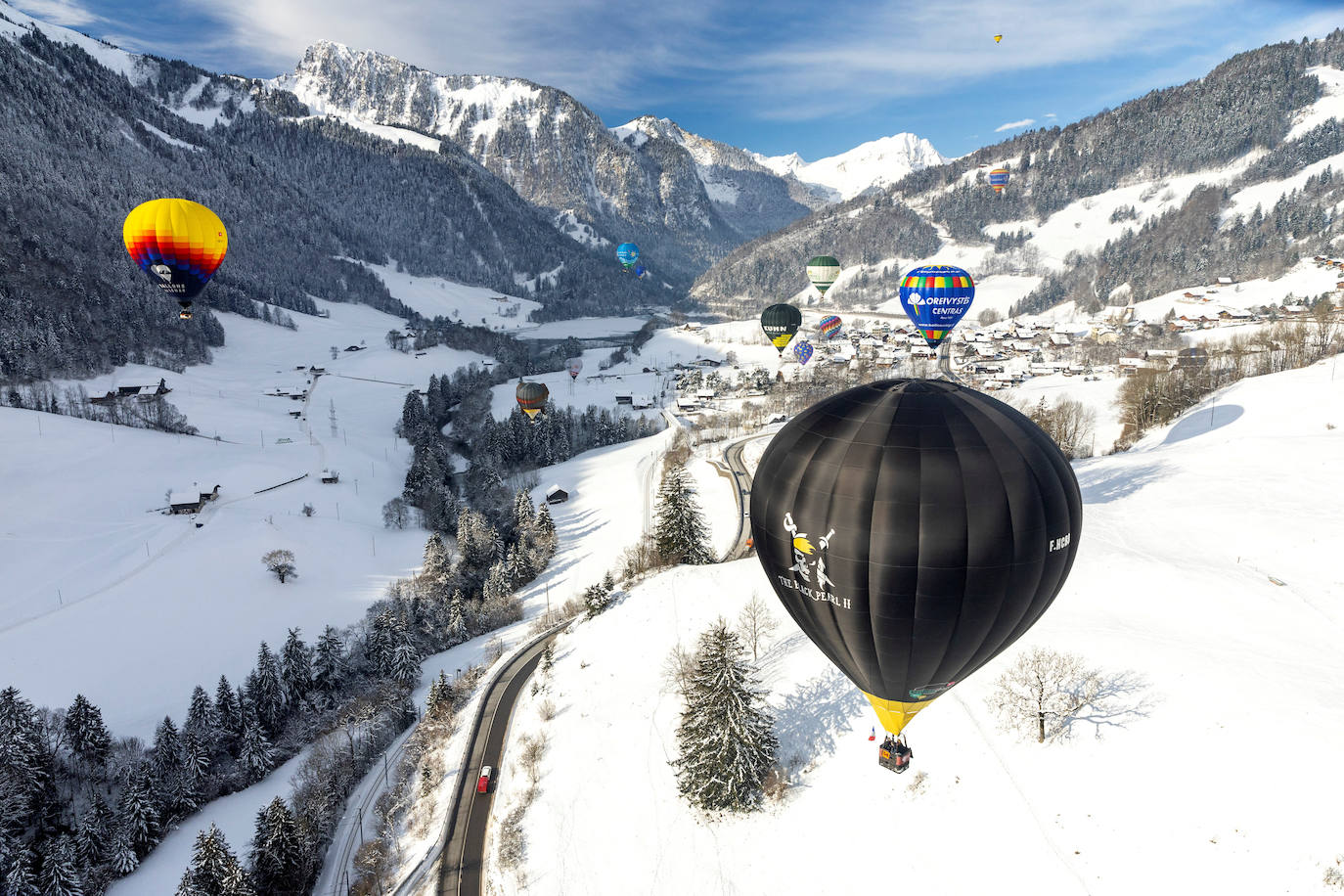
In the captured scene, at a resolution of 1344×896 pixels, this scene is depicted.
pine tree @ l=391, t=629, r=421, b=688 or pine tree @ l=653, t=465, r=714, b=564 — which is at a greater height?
pine tree @ l=653, t=465, r=714, b=564

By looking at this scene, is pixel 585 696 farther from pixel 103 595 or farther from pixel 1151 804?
pixel 103 595

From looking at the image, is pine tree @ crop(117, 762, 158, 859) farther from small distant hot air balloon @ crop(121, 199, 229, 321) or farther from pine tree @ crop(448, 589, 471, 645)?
small distant hot air balloon @ crop(121, 199, 229, 321)

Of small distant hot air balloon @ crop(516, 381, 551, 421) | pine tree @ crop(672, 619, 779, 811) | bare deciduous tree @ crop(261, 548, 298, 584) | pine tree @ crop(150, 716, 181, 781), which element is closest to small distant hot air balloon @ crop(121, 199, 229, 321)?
bare deciduous tree @ crop(261, 548, 298, 584)

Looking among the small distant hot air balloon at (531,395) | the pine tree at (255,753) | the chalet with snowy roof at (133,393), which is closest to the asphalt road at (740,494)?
the small distant hot air balloon at (531,395)

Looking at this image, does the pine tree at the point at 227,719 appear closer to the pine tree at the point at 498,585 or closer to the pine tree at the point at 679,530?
the pine tree at the point at 498,585

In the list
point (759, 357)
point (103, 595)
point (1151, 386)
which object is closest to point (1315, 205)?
point (759, 357)

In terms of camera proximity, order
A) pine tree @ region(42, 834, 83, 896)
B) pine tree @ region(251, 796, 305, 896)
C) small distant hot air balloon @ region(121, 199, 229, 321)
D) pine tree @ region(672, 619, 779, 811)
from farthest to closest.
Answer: small distant hot air balloon @ region(121, 199, 229, 321) < pine tree @ region(42, 834, 83, 896) < pine tree @ region(251, 796, 305, 896) < pine tree @ region(672, 619, 779, 811)

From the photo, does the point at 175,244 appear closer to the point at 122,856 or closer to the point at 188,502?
the point at 188,502
